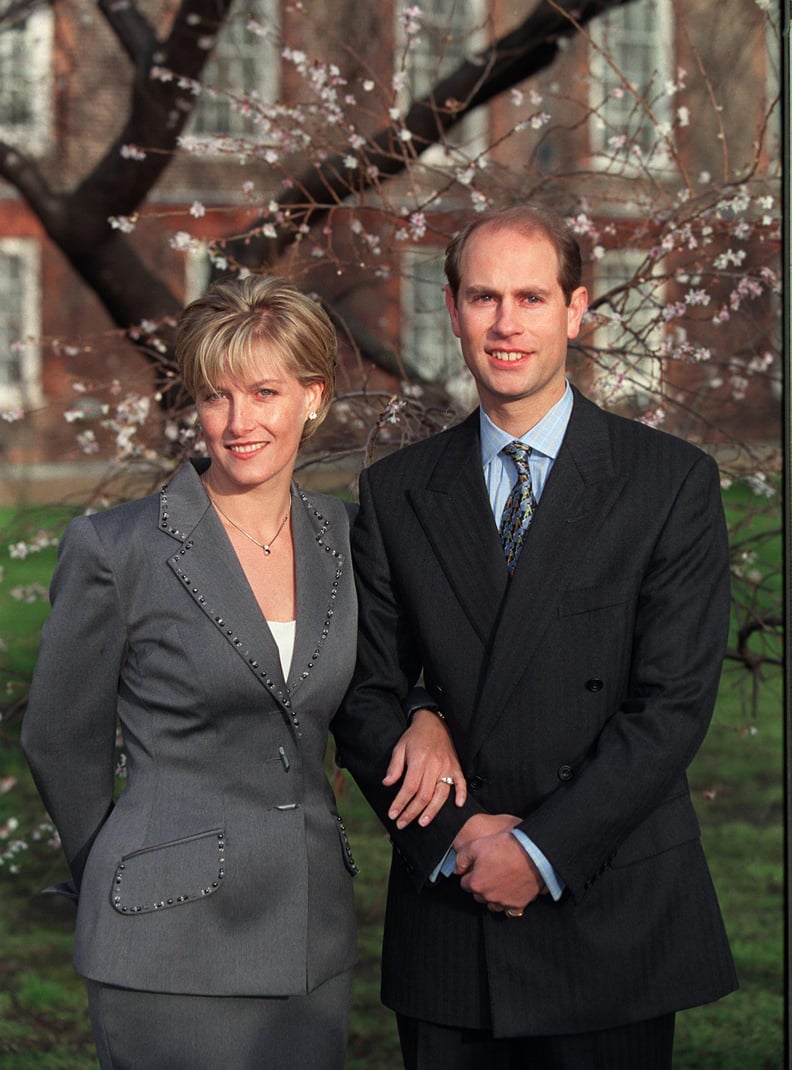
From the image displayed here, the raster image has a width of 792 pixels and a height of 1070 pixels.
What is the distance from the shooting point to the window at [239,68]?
34.3 feet

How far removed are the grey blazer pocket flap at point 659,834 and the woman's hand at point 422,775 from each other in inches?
12.8

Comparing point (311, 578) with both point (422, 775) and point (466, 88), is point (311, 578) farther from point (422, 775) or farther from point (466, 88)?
point (466, 88)

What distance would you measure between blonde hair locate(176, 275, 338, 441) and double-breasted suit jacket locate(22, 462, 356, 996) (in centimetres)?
30

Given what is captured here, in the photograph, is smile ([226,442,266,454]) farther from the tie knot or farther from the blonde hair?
the tie knot

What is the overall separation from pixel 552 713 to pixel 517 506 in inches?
16.8

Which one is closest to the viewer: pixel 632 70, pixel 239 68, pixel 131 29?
pixel 131 29

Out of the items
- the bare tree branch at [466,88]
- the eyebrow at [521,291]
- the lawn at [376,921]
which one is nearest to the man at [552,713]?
the eyebrow at [521,291]

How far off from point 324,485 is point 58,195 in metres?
2.53

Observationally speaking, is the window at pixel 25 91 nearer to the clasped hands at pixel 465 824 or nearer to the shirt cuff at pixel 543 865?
the clasped hands at pixel 465 824

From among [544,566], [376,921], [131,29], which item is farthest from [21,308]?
→ [544,566]

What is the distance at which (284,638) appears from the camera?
114 inches

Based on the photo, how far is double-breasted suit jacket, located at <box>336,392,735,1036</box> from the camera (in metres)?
2.71

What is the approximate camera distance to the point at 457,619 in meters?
2.88

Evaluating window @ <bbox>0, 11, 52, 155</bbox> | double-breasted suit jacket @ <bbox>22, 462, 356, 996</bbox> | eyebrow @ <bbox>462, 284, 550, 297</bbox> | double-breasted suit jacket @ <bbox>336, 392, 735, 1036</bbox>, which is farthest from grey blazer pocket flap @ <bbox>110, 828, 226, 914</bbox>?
window @ <bbox>0, 11, 52, 155</bbox>
